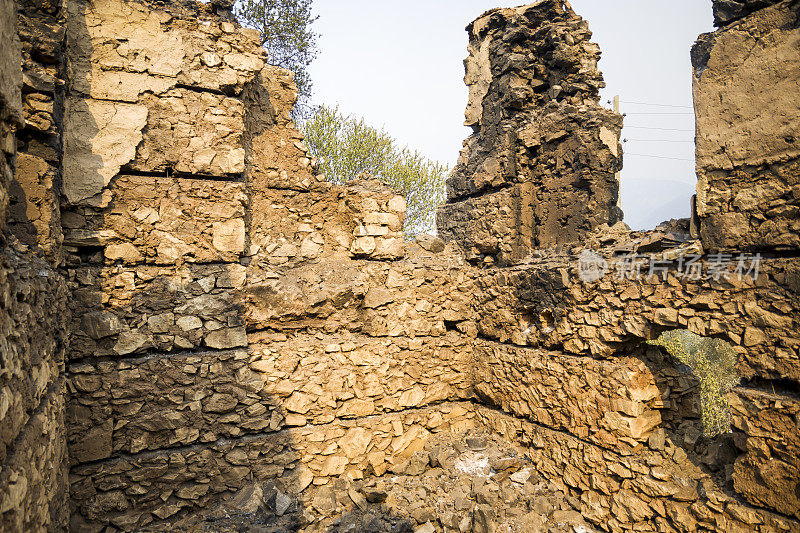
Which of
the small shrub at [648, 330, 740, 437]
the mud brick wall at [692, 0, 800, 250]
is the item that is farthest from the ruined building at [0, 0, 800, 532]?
the small shrub at [648, 330, 740, 437]

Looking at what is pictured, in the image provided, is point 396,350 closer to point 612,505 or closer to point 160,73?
point 612,505

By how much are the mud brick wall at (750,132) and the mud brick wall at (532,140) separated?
1.32m

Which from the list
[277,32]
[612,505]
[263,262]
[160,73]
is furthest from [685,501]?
[277,32]

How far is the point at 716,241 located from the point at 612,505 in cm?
234

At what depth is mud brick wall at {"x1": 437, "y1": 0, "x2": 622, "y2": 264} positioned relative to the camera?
16.1 feet

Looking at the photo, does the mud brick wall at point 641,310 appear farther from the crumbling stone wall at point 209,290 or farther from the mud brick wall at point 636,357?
the crumbling stone wall at point 209,290

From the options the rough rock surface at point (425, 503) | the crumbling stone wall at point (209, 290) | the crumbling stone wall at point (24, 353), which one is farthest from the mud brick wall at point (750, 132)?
the crumbling stone wall at point (24, 353)

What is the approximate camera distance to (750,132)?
3.25 m

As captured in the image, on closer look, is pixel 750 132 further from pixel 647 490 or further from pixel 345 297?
pixel 345 297

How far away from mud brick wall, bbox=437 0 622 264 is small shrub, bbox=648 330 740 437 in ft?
27.1

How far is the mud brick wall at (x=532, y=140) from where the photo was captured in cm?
489

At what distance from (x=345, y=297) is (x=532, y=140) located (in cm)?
291

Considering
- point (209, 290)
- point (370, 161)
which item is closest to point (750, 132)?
point (209, 290)

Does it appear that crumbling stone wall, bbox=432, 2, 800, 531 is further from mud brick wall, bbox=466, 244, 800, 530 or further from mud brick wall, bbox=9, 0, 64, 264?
mud brick wall, bbox=9, 0, 64, 264
